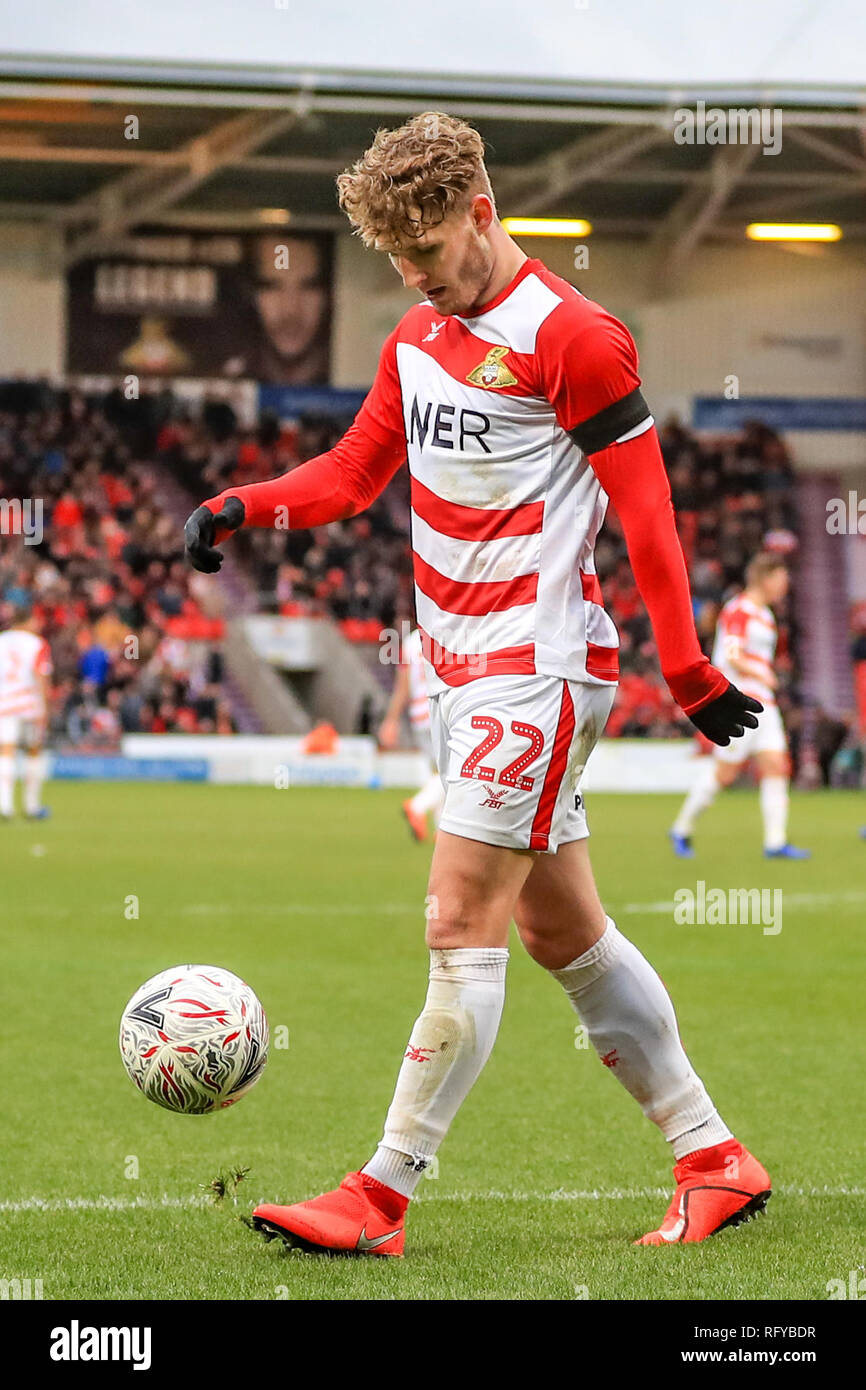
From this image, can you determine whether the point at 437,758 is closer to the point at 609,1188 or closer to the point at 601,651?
the point at 601,651

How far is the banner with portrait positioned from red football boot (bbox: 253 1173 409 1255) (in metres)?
28.6

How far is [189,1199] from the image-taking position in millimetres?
4098

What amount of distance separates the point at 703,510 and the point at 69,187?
12665mm

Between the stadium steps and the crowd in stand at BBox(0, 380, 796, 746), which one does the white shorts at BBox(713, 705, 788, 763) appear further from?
the stadium steps

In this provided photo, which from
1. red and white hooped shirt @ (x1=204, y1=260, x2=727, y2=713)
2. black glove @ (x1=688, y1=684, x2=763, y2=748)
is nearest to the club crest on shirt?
red and white hooped shirt @ (x1=204, y1=260, x2=727, y2=713)

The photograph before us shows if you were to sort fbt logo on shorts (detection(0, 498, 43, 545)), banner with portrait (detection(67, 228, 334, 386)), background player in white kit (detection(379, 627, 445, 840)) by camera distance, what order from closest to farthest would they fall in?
background player in white kit (detection(379, 627, 445, 840))
fbt logo on shorts (detection(0, 498, 43, 545))
banner with portrait (detection(67, 228, 334, 386))

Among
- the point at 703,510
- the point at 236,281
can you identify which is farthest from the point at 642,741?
the point at 236,281

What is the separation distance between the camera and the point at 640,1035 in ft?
12.6

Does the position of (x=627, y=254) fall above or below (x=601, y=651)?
above

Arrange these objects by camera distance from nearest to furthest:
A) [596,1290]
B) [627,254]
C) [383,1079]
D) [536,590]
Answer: [596,1290]
[536,590]
[383,1079]
[627,254]

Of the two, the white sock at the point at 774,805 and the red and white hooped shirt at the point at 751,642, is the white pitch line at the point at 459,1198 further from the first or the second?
the white sock at the point at 774,805

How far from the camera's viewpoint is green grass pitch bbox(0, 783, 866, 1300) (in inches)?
137

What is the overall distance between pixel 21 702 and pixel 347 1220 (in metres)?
13.8
